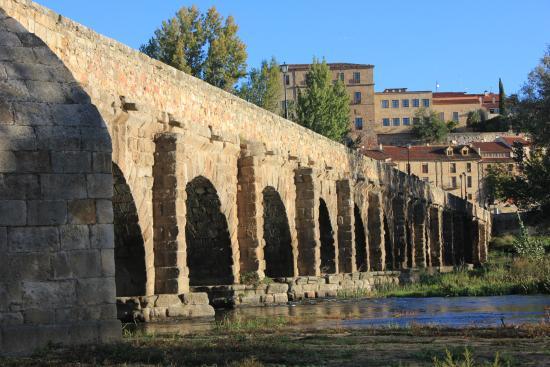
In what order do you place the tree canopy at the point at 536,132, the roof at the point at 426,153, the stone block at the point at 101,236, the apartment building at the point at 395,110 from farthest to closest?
1. the apartment building at the point at 395,110
2. the roof at the point at 426,153
3. the tree canopy at the point at 536,132
4. the stone block at the point at 101,236

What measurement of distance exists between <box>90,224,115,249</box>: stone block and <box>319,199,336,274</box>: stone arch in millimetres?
19854

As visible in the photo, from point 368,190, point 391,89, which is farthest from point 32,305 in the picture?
point 391,89

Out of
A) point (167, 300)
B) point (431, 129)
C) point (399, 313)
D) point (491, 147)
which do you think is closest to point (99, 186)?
point (167, 300)

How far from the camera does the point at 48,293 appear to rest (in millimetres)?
9320

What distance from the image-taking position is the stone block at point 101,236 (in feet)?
31.4

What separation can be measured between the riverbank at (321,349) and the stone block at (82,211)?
117cm

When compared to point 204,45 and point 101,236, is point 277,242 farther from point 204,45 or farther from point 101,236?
point 204,45

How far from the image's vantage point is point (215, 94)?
20.7 meters

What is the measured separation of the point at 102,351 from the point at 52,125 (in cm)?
216

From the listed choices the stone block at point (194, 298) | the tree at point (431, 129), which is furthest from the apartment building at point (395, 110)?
the stone block at point (194, 298)

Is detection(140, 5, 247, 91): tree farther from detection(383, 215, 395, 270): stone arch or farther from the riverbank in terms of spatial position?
the riverbank

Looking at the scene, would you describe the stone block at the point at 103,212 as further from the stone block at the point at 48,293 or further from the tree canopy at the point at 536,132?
the tree canopy at the point at 536,132

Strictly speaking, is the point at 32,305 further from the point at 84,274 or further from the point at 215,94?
the point at 215,94

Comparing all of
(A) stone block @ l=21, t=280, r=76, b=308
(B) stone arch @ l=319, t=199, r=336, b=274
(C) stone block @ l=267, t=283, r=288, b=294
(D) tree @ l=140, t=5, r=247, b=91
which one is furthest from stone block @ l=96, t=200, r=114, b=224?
(D) tree @ l=140, t=5, r=247, b=91
